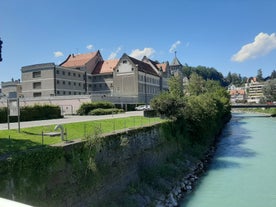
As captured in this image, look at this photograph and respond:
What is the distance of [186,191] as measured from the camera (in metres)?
17.3

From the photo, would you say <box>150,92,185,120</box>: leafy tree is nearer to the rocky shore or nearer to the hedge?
the rocky shore

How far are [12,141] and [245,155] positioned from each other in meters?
22.0

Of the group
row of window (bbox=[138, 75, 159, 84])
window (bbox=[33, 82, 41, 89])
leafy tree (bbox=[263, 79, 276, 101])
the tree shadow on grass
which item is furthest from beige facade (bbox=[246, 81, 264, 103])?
the tree shadow on grass

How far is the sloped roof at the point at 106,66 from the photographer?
77.0m

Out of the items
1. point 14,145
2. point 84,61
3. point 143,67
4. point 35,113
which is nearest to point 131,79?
point 143,67

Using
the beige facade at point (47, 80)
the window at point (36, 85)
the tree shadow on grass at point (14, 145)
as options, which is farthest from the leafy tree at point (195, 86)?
the tree shadow on grass at point (14, 145)

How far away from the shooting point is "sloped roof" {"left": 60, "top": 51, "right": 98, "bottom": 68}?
7632 centimetres

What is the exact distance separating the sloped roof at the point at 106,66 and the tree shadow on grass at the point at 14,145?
209 feet

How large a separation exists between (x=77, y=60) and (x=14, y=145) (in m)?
69.5

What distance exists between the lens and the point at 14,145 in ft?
37.8

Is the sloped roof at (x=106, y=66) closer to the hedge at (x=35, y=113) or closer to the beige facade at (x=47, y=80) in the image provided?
the beige facade at (x=47, y=80)

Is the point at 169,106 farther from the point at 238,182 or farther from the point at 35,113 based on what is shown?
the point at 35,113

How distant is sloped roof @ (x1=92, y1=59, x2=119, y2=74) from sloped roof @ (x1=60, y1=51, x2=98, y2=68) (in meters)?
3.35

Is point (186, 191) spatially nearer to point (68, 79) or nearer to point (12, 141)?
point (12, 141)
